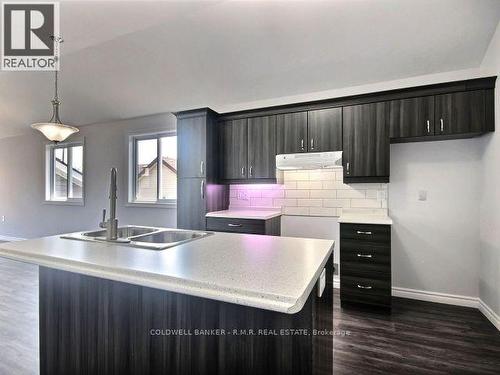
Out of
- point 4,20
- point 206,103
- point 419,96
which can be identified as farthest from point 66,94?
point 419,96

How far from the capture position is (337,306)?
2.86 meters

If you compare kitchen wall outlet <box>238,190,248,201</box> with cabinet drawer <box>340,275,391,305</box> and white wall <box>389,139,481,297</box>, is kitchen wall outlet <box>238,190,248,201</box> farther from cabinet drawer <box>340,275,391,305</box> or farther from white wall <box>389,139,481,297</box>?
white wall <box>389,139,481,297</box>

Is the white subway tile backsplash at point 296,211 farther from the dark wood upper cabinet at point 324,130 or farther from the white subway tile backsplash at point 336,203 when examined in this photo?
the dark wood upper cabinet at point 324,130

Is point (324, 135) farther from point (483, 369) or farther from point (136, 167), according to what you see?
point (136, 167)

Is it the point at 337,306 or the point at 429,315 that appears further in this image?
the point at 337,306

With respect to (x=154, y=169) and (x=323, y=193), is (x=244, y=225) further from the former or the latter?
(x=154, y=169)

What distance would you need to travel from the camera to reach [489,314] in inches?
99.2

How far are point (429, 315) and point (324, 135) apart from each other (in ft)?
7.23

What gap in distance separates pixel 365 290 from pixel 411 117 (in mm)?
1907

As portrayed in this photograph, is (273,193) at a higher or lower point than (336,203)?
higher

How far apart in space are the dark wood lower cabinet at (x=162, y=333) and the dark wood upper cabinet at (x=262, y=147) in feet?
6.81

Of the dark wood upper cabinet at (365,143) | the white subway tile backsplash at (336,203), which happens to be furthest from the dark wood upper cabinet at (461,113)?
the white subway tile backsplash at (336,203)

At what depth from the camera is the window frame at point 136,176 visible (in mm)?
4555

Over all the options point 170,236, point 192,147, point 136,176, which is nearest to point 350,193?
point 192,147
